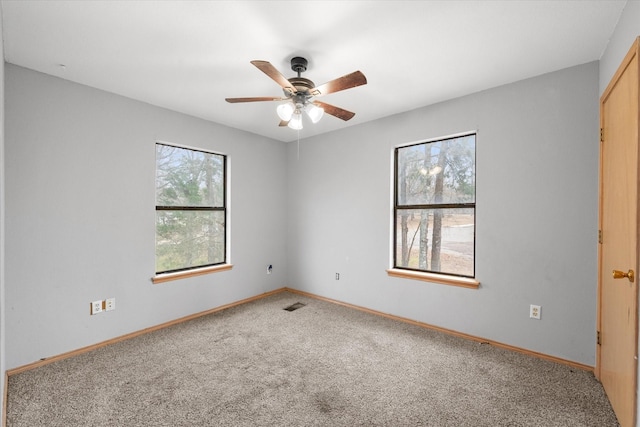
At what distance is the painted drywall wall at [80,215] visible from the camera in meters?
2.29

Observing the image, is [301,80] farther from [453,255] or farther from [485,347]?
[485,347]

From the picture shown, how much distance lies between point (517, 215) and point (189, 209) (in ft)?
11.7

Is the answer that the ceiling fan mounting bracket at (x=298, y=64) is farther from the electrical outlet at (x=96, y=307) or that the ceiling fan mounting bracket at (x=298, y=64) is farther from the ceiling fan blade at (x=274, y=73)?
the electrical outlet at (x=96, y=307)

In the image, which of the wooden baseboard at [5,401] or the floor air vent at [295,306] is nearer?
the wooden baseboard at [5,401]

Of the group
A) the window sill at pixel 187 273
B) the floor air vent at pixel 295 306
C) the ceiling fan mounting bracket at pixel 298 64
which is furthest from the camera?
the floor air vent at pixel 295 306

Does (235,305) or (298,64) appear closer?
(298,64)

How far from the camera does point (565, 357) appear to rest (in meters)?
2.37

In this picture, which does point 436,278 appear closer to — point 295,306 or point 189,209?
point 295,306

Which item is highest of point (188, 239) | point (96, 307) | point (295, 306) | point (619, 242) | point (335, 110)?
point (335, 110)

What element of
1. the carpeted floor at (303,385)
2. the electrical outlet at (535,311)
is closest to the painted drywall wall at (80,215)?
the carpeted floor at (303,385)

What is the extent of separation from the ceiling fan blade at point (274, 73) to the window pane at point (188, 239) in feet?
7.21

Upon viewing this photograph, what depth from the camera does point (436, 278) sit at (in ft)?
10.2

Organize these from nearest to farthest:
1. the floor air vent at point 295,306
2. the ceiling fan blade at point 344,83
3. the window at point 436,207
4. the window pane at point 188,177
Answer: the ceiling fan blade at point 344,83 → the window at point 436,207 → the window pane at point 188,177 → the floor air vent at point 295,306

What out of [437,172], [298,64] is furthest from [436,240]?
[298,64]
